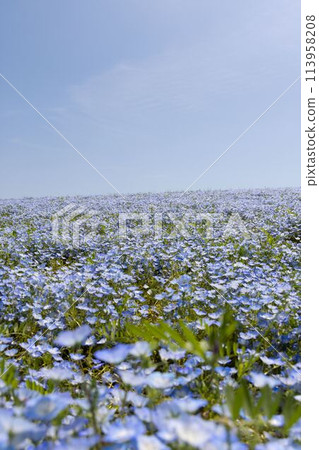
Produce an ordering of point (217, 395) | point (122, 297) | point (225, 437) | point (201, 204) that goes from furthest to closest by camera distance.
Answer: point (201, 204) < point (122, 297) < point (217, 395) < point (225, 437)

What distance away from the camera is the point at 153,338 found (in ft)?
9.13

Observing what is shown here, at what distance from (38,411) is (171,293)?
107 inches

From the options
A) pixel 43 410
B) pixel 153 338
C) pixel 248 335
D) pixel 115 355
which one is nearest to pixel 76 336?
pixel 115 355

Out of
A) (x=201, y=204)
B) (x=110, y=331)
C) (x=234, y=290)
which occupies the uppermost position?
(x=201, y=204)

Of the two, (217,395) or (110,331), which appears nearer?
(217,395)

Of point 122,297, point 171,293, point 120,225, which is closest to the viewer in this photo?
point 171,293

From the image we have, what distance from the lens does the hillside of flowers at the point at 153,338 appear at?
1278 millimetres

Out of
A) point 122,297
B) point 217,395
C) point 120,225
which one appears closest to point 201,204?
point 120,225

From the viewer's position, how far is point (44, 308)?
3916mm

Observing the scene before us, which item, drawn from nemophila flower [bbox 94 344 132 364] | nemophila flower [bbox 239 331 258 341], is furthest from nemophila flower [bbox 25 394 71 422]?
nemophila flower [bbox 239 331 258 341]

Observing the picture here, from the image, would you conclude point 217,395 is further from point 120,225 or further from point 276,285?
point 120,225

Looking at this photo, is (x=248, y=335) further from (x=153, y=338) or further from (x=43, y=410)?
(x=43, y=410)

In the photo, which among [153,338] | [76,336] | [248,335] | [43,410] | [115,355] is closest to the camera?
[43,410]
